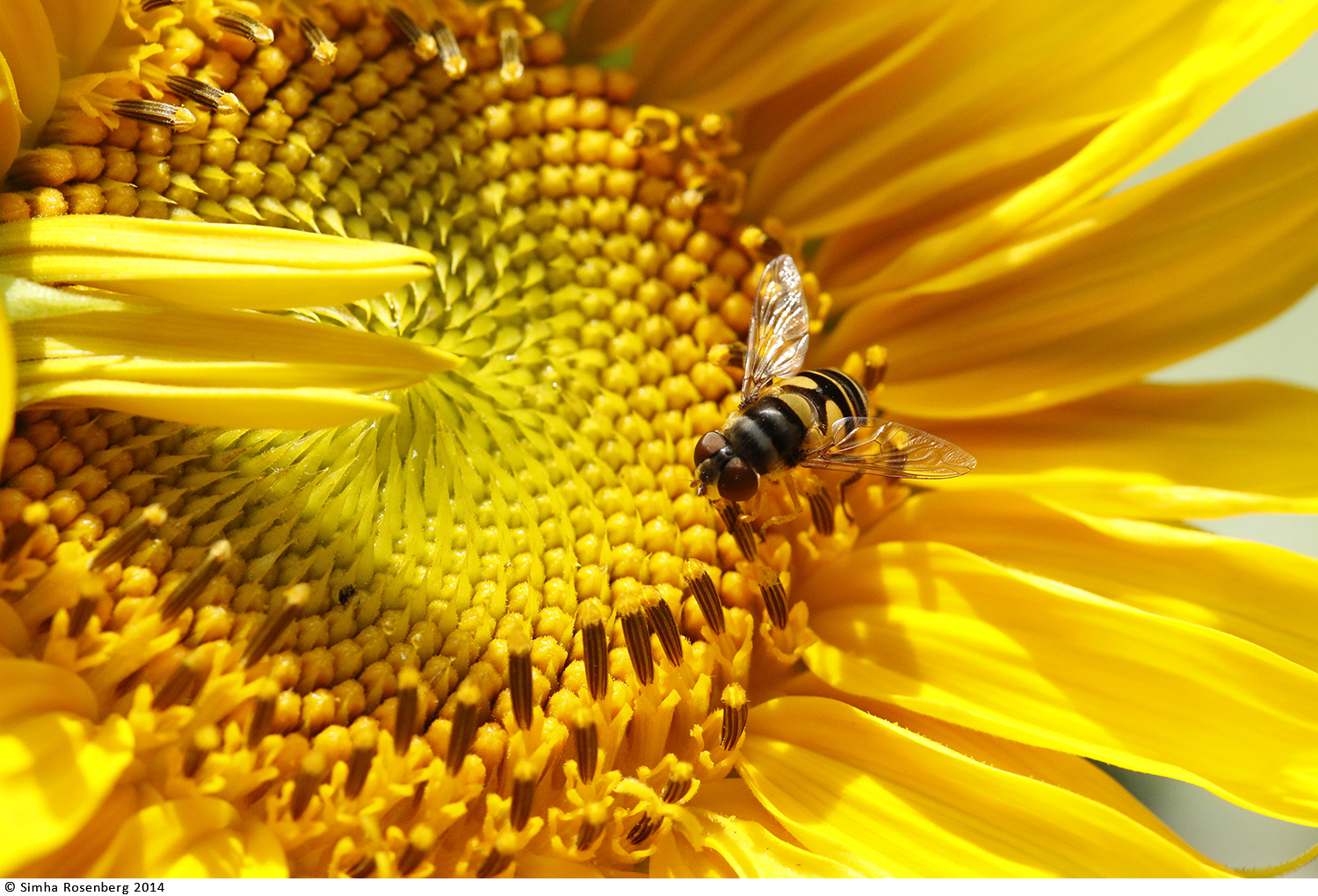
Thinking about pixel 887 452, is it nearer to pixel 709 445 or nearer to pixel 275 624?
pixel 709 445

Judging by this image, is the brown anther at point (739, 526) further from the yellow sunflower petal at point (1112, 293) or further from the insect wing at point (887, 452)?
the yellow sunflower petal at point (1112, 293)

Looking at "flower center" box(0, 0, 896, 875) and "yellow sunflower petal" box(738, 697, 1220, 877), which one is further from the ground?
"flower center" box(0, 0, 896, 875)

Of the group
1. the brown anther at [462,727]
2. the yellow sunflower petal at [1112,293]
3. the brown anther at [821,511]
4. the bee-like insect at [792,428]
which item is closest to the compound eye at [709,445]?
the bee-like insect at [792,428]

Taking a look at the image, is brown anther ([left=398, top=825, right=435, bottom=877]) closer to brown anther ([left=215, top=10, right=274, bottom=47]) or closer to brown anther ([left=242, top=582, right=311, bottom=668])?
brown anther ([left=242, top=582, right=311, bottom=668])

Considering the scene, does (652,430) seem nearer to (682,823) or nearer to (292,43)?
(682,823)

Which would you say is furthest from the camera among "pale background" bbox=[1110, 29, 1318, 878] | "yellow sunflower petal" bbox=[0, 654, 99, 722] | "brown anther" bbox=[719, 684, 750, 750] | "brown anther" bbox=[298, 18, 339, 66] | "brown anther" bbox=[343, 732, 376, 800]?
"pale background" bbox=[1110, 29, 1318, 878]

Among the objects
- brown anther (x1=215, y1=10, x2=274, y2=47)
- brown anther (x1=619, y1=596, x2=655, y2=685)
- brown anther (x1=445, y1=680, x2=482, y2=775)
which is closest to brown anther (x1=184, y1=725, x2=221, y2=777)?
brown anther (x1=445, y1=680, x2=482, y2=775)

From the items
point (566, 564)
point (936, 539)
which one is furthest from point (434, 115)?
point (936, 539)

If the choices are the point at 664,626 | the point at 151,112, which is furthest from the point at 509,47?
the point at 664,626
